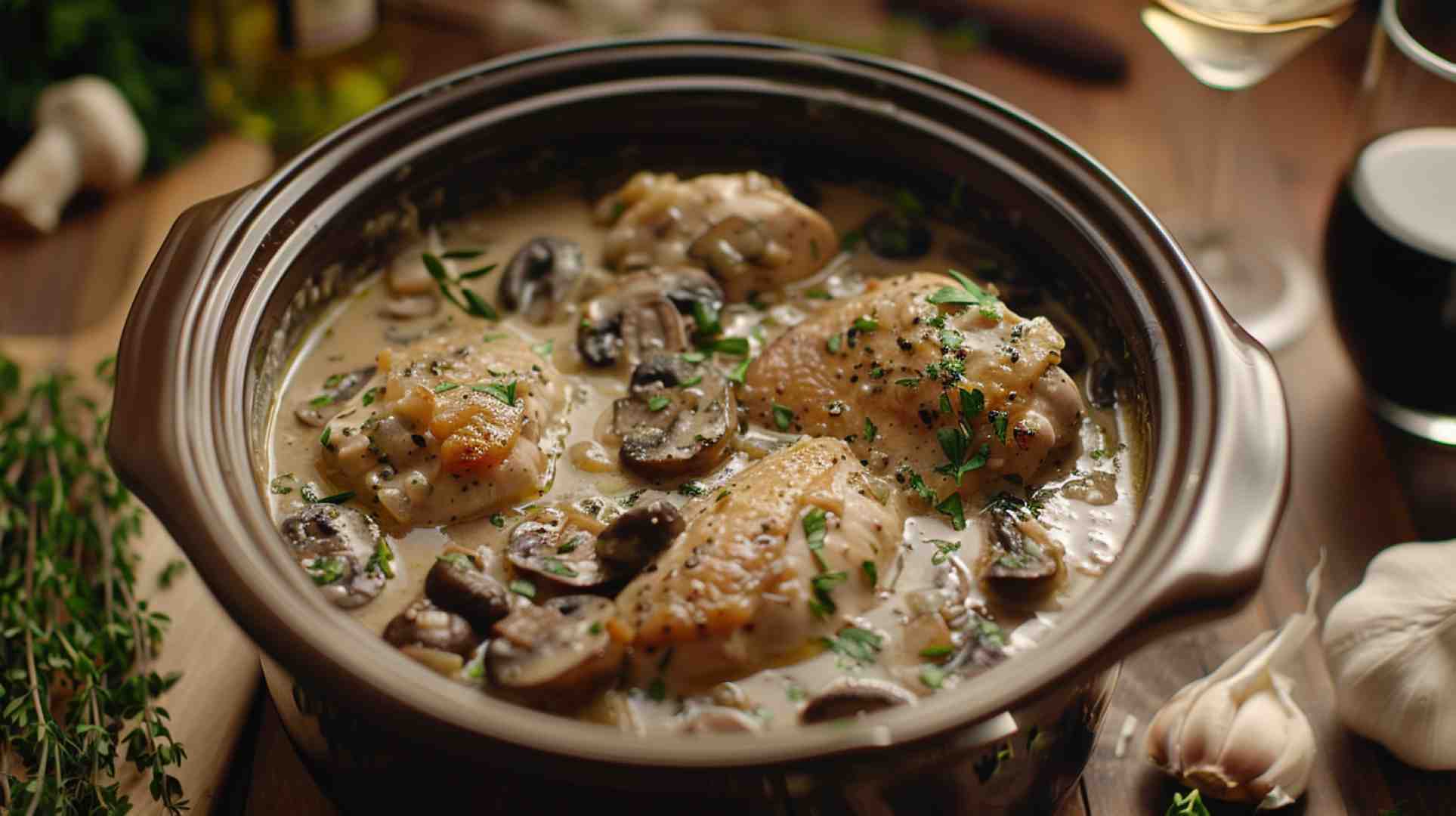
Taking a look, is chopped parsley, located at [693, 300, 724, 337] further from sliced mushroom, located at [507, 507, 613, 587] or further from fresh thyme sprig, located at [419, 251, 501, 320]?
sliced mushroom, located at [507, 507, 613, 587]

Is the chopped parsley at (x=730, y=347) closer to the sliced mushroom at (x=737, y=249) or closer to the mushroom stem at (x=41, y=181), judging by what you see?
the sliced mushroom at (x=737, y=249)

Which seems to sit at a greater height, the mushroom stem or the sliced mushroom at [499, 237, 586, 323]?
the sliced mushroom at [499, 237, 586, 323]

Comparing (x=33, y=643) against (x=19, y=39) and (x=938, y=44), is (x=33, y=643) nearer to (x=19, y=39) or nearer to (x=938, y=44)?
(x=19, y=39)

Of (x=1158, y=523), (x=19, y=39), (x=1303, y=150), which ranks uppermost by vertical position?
(x=1158, y=523)

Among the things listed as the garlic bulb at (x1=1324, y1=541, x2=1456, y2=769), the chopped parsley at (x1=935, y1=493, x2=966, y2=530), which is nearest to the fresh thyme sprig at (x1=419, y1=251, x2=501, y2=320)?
the chopped parsley at (x1=935, y1=493, x2=966, y2=530)

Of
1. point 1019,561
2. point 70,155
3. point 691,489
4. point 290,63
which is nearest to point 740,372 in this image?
point 691,489

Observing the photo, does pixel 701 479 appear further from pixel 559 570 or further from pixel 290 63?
pixel 290 63

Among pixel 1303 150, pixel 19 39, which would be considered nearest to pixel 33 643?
pixel 19 39
